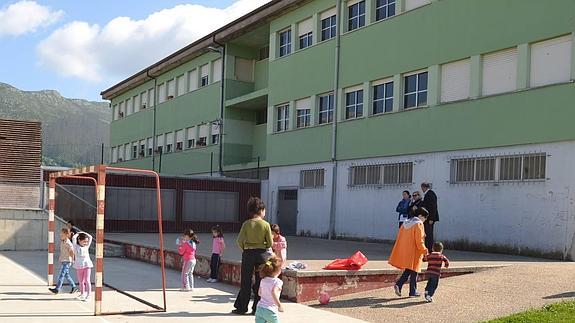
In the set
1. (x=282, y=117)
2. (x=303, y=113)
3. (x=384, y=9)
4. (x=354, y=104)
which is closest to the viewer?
(x=384, y=9)

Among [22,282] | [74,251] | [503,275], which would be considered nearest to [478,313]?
[503,275]

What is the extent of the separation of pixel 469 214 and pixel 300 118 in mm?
11570

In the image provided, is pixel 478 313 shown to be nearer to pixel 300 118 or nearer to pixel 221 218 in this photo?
pixel 300 118

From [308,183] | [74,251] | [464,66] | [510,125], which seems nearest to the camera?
[74,251]

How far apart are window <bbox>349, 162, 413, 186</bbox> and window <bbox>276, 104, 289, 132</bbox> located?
6148mm

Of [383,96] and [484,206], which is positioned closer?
[484,206]

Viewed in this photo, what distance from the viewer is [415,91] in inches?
901

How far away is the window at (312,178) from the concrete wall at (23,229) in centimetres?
1067

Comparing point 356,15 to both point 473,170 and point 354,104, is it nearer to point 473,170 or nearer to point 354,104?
point 354,104

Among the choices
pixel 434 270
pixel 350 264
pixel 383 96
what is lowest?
pixel 350 264

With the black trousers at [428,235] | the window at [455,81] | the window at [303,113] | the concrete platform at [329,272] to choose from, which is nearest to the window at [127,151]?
the window at [303,113]

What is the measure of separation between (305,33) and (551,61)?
13745 millimetres

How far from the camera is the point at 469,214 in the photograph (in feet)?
64.7

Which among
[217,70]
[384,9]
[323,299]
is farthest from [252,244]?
[217,70]
